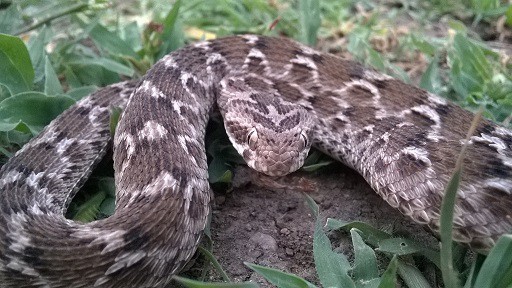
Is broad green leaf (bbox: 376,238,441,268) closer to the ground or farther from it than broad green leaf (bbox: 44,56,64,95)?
closer to the ground

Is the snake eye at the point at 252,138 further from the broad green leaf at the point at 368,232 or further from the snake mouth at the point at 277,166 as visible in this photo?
the broad green leaf at the point at 368,232

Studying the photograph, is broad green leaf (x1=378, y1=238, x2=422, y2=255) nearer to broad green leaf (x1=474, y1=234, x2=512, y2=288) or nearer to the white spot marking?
broad green leaf (x1=474, y1=234, x2=512, y2=288)

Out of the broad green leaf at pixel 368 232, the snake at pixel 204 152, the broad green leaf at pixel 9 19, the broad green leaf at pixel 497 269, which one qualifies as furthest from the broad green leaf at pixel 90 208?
the broad green leaf at pixel 497 269

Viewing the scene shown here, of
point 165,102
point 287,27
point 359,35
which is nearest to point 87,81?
point 165,102

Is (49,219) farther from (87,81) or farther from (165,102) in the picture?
(87,81)

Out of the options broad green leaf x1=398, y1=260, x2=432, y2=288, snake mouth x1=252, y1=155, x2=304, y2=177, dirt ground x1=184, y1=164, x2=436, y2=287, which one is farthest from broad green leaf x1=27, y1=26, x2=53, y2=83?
broad green leaf x1=398, y1=260, x2=432, y2=288

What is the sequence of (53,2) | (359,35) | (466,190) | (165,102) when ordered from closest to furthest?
(466,190), (165,102), (53,2), (359,35)
